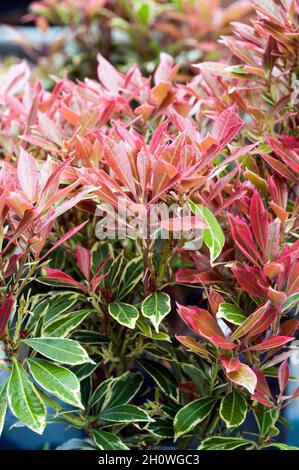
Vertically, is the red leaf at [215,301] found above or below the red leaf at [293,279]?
below

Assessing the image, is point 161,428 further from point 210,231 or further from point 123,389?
point 210,231

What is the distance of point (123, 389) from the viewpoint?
98cm

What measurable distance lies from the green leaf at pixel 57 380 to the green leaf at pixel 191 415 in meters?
0.21

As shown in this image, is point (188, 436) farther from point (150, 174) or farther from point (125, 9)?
point (125, 9)

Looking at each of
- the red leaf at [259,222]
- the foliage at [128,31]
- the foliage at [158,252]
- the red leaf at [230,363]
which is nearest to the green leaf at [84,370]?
the foliage at [158,252]

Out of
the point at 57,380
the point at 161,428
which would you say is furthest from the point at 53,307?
the point at 161,428

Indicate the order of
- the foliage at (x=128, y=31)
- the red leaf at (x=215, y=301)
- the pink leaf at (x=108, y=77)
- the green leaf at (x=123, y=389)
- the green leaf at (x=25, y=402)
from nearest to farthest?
the green leaf at (x=25, y=402) → the red leaf at (x=215, y=301) → the green leaf at (x=123, y=389) → the pink leaf at (x=108, y=77) → the foliage at (x=128, y=31)

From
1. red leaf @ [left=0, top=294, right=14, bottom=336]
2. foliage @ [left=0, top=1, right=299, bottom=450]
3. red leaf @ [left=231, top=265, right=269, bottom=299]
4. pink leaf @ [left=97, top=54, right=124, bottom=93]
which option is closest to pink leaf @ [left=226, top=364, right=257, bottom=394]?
foliage @ [left=0, top=1, right=299, bottom=450]

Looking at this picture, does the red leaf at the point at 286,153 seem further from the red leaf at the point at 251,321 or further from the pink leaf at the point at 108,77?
the pink leaf at the point at 108,77

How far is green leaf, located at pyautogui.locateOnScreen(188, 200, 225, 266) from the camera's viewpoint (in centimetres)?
79

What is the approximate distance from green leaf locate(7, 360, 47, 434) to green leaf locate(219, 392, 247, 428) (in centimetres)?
26

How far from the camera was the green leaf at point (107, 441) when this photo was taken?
896 mm

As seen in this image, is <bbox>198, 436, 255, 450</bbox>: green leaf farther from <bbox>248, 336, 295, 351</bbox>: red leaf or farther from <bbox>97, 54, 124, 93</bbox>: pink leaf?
<bbox>97, 54, 124, 93</bbox>: pink leaf

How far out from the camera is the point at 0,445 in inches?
54.9
